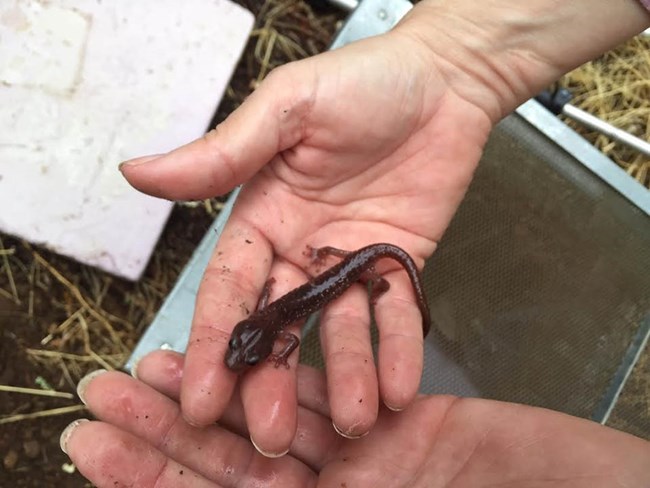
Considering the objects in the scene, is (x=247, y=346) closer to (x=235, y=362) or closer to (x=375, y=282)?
(x=235, y=362)

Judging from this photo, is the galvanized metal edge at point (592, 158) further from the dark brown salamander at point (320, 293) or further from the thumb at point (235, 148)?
the thumb at point (235, 148)

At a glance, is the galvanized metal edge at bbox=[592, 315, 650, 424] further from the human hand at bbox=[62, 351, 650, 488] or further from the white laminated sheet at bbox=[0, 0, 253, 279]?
the white laminated sheet at bbox=[0, 0, 253, 279]

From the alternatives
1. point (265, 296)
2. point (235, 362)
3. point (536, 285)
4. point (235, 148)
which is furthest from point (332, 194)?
point (536, 285)

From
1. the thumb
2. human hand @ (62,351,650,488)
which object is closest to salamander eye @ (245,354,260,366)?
human hand @ (62,351,650,488)

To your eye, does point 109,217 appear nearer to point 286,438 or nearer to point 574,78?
point 286,438

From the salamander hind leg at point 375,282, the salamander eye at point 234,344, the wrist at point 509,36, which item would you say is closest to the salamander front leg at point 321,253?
the salamander hind leg at point 375,282

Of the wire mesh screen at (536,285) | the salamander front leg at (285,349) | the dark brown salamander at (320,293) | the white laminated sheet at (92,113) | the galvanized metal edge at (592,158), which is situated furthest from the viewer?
the galvanized metal edge at (592,158)
